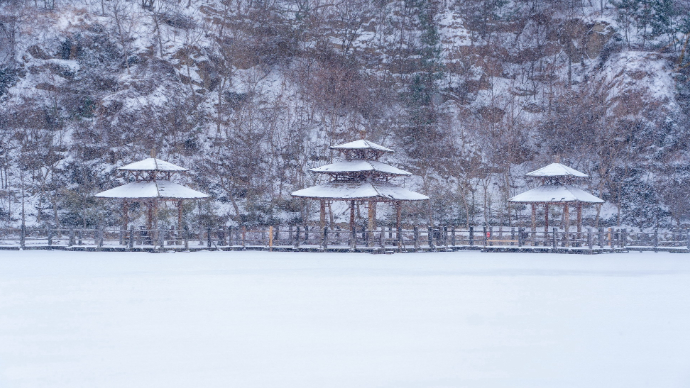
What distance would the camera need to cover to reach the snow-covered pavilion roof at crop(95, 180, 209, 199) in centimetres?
2483

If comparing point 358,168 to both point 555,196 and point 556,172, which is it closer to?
point 555,196

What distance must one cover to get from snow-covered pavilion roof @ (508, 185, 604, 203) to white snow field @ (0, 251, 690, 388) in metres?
10.3

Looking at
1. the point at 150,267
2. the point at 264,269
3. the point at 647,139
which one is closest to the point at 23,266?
the point at 150,267

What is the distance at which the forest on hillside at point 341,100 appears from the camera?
124ft

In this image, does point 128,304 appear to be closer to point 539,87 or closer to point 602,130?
point 602,130

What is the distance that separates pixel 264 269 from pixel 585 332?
10.1 metres

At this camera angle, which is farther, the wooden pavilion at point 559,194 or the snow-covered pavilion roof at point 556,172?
the snow-covered pavilion roof at point 556,172

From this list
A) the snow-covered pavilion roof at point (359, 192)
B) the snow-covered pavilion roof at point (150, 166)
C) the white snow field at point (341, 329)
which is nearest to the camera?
the white snow field at point (341, 329)

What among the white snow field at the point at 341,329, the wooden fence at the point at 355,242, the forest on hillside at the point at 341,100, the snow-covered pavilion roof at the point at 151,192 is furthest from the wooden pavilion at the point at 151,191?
the white snow field at the point at 341,329

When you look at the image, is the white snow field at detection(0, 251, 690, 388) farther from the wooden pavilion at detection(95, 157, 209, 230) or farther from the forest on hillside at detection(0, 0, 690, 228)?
the forest on hillside at detection(0, 0, 690, 228)

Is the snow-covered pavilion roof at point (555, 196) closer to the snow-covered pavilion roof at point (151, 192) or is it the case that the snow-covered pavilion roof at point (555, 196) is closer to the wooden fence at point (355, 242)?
the wooden fence at point (355, 242)

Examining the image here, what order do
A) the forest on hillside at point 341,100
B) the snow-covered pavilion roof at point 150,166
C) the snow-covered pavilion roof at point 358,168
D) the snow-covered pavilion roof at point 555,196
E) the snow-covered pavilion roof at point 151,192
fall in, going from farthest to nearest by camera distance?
the forest on hillside at point 341,100 → the snow-covered pavilion roof at point 555,196 → the snow-covered pavilion roof at point 358,168 → the snow-covered pavilion roof at point 150,166 → the snow-covered pavilion roof at point 151,192

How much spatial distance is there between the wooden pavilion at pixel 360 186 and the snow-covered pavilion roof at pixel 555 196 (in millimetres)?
Result: 4740

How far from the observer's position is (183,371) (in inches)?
253
